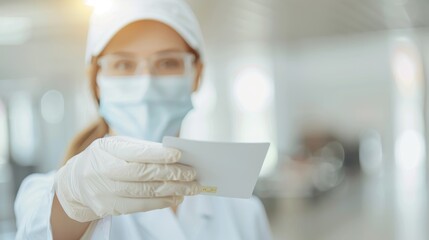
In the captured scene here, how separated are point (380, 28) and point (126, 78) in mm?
806

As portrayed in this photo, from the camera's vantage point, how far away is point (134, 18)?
0.79 m

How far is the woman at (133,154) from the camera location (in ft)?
2.14

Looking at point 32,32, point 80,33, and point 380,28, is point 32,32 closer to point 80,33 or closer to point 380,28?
point 80,33

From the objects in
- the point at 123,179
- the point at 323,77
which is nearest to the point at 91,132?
the point at 123,179

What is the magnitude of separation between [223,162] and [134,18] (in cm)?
26

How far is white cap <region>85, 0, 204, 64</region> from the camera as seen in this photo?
793 mm

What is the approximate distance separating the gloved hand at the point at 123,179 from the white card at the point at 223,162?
0.04 feet

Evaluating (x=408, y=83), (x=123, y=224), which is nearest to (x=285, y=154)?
(x=123, y=224)

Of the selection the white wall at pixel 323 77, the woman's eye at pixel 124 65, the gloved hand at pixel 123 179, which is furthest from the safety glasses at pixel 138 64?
the white wall at pixel 323 77

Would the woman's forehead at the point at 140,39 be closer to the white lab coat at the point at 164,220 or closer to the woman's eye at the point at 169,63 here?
the woman's eye at the point at 169,63

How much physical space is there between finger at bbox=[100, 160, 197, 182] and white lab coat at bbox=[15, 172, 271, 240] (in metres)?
0.13

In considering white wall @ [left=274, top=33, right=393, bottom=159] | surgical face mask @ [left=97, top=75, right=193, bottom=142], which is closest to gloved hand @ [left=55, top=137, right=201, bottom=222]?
surgical face mask @ [left=97, top=75, right=193, bottom=142]

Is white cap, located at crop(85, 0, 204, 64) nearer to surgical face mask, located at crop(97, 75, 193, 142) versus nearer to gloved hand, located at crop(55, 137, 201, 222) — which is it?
surgical face mask, located at crop(97, 75, 193, 142)

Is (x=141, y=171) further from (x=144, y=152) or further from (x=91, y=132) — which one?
(x=91, y=132)
